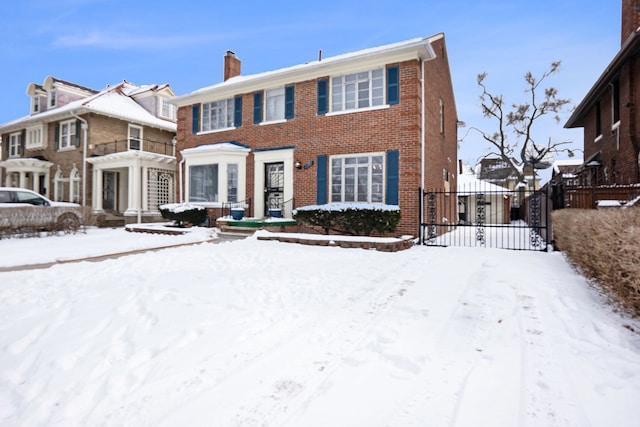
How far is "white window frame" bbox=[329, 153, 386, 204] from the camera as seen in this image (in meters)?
10.8

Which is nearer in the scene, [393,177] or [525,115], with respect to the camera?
[393,177]

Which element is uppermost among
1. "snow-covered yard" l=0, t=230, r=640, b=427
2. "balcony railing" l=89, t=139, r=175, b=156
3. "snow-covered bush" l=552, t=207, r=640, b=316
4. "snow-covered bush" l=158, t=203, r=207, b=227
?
"balcony railing" l=89, t=139, r=175, b=156

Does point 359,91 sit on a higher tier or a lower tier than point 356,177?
higher

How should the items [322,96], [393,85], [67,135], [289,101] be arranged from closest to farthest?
1. [393,85]
2. [322,96]
3. [289,101]
4. [67,135]

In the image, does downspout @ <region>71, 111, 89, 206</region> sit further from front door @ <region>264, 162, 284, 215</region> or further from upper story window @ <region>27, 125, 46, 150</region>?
front door @ <region>264, 162, 284, 215</region>

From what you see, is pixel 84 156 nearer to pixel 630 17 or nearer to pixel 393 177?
pixel 393 177

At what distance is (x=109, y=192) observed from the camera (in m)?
20.2

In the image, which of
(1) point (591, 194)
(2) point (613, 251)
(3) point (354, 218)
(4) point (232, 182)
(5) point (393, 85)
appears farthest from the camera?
(4) point (232, 182)

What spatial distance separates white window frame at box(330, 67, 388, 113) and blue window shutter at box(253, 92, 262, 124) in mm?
3202

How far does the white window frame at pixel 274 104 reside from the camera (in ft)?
42.2

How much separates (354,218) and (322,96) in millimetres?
4882

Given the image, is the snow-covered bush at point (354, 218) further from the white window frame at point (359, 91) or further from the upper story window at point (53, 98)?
the upper story window at point (53, 98)

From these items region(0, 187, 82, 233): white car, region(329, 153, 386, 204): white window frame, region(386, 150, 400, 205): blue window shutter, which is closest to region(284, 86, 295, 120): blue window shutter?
region(329, 153, 386, 204): white window frame

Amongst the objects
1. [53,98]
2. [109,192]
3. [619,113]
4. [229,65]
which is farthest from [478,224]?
[53,98]
